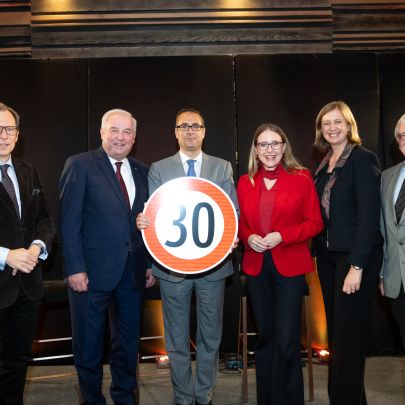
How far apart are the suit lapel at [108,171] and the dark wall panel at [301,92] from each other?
1.79m

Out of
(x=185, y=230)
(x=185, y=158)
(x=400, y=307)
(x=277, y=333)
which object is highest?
(x=185, y=158)

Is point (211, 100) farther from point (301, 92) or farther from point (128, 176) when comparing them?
point (128, 176)

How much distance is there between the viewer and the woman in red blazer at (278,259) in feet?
9.11

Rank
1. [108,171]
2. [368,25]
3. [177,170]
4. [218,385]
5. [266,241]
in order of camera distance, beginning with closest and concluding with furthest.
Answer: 1. [266,241]
2. [108,171]
3. [177,170]
4. [218,385]
5. [368,25]

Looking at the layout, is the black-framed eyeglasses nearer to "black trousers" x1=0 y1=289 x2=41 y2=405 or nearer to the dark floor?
"black trousers" x1=0 y1=289 x2=41 y2=405

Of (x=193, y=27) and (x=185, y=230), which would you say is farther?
(x=193, y=27)

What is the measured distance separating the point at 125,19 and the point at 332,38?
207 cm

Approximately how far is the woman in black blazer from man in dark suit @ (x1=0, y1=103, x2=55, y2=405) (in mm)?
1702

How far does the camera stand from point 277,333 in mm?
2814

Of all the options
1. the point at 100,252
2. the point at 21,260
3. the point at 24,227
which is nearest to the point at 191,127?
the point at 100,252

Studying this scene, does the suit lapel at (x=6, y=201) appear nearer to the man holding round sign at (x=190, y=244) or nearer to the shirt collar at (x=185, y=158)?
the man holding round sign at (x=190, y=244)

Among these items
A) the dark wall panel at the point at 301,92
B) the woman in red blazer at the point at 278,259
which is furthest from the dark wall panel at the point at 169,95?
the woman in red blazer at the point at 278,259

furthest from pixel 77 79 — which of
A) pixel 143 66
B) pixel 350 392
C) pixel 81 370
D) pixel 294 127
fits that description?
pixel 350 392

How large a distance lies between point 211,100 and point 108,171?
183 centimetres
